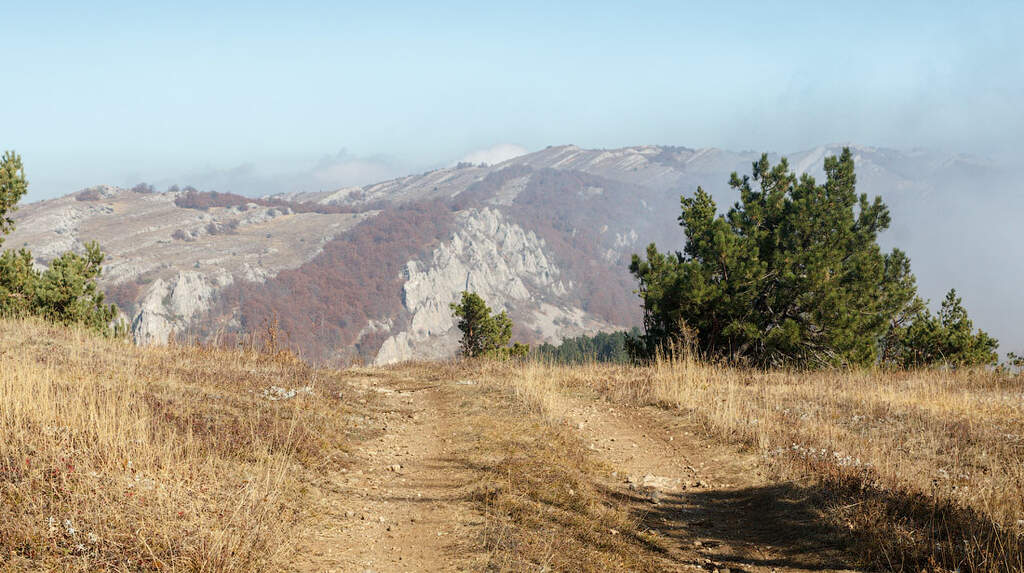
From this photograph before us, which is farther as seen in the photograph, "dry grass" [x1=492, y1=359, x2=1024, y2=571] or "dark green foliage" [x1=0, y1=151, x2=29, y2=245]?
"dark green foliage" [x1=0, y1=151, x2=29, y2=245]

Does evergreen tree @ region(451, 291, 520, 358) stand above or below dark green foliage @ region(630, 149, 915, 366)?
below

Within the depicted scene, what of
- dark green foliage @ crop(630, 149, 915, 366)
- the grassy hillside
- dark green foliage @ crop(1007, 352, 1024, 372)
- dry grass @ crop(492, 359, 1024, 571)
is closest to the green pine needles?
dark green foliage @ crop(630, 149, 915, 366)

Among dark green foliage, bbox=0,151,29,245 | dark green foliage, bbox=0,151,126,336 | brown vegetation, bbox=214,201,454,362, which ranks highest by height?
dark green foliage, bbox=0,151,29,245

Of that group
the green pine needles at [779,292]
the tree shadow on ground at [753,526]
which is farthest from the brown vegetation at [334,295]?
the tree shadow on ground at [753,526]

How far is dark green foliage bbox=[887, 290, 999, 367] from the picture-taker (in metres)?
20.1

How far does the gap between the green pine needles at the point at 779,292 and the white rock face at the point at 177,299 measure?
117 meters

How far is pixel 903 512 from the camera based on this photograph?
19.6 feet

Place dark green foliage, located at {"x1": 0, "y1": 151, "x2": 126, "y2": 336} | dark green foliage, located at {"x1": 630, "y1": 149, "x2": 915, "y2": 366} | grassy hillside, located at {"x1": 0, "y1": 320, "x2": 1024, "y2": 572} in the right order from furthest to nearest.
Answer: dark green foliage, located at {"x1": 0, "y1": 151, "x2": 126, "y2": 336} < dark green foliage, located at {"x1": 630, "y1": 149, "x2": 915, "y2": 366} < grassy hillside, located at {"x1": 0, "y1": 320, "x2": 1024, "y2": 572}

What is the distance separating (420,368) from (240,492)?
52.0 ft

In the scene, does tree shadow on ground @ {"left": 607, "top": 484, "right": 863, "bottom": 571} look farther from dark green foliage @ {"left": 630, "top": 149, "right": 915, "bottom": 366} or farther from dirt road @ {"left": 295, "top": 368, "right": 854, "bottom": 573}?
dark green foliage @ {"left": 630, "top": 149, "right": 915, "bottom": 366}

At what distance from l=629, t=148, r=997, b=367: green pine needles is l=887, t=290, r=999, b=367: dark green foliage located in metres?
0.05

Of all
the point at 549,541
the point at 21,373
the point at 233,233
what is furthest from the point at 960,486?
the point at 233,233

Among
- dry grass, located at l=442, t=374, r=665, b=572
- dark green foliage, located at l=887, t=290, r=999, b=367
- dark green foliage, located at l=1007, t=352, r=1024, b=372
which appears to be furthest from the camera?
dark green foliage, located at l=887, t=290, r=999, b=367

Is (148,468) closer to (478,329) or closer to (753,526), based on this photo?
(753,526)
